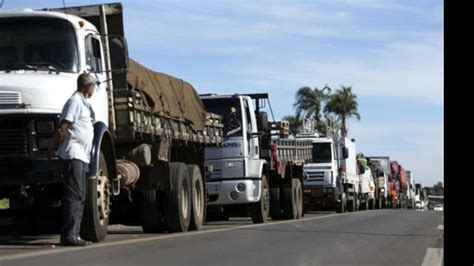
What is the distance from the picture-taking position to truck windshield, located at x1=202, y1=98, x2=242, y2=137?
54.6 feet

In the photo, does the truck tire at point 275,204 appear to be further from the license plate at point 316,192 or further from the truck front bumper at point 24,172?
the truck front bumper at point 24,172

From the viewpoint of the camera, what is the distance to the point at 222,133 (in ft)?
53.7

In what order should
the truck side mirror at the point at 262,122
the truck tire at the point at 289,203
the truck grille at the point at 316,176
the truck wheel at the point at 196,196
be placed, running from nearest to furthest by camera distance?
the truck wheel at the point at 196,196 → the truck side mirror at the point at 262,122 → the truck tire at the point at 289,203 → the truck grille at the point at 316,176

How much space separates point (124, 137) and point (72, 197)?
2.17 meters

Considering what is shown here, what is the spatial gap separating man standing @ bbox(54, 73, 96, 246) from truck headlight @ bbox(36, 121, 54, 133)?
355 millimetres

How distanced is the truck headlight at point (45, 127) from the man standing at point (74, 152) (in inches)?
14.0

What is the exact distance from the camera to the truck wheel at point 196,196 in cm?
1391

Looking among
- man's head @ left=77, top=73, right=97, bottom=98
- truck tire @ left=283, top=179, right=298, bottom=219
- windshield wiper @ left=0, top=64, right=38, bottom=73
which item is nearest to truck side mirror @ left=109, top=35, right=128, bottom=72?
man's head @ left=77, top=73, right=97, bottom=98

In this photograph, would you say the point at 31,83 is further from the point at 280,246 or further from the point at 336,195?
the point at 336,195

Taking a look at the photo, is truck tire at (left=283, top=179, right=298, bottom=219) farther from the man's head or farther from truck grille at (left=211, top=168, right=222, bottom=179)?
the man's head

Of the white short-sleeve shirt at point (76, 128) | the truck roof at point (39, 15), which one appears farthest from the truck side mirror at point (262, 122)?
the white short-sleeve shirt at point (76, 128)
